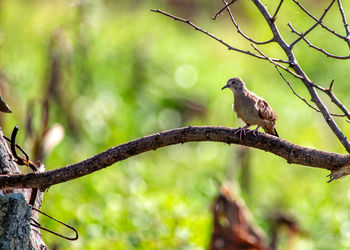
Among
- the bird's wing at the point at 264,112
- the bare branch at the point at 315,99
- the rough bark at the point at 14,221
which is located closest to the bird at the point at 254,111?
the bird's wing at the point at 264,112

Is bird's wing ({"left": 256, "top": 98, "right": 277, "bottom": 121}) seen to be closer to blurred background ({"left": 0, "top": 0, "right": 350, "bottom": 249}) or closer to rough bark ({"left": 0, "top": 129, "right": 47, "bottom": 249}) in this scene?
blurred background ({"left": 0, "top": 0, "right": 350, "bottom": 249})

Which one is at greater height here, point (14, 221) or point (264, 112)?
point (264, 112)

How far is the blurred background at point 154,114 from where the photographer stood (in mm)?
6656

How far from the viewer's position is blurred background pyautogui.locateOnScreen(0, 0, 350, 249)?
666 centimetres

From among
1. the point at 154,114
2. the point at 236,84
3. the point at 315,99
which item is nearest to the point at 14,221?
the point at 315,99

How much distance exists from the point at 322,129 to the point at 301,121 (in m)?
0.54

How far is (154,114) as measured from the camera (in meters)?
10.6

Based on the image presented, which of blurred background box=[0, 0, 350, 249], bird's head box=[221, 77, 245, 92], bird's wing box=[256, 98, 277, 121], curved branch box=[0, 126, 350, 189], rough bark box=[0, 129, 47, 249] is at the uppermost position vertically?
blurred background box=[0, 0, 350, 249]

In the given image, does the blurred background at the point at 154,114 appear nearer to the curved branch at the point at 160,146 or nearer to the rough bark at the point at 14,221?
the curved branch at the point at 160,146

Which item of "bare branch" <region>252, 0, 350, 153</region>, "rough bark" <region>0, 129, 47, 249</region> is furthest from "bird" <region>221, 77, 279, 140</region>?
"rough bark" <region>0, 129, 47, 249</region>

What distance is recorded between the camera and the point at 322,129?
1014cm

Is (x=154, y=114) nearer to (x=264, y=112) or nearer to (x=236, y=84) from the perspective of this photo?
(x=236, y=84)

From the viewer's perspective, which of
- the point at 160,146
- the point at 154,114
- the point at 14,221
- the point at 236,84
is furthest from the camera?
the point at 154,114

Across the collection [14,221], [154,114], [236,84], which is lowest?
[14,221]
